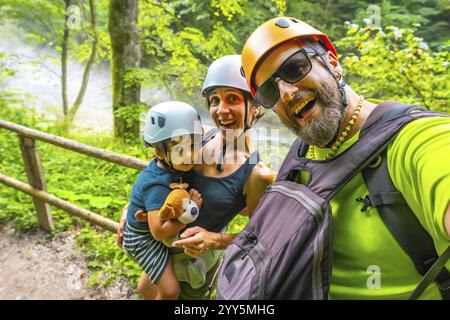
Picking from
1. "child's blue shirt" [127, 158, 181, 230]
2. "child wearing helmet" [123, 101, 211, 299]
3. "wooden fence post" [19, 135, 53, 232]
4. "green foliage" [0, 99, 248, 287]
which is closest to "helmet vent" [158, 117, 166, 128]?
"child wearing helmet" [123, 101, 211, 299]

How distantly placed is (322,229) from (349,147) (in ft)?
0.99

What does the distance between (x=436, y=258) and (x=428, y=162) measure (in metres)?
0.30

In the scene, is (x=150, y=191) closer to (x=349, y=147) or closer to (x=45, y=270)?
(x=349, y=147)

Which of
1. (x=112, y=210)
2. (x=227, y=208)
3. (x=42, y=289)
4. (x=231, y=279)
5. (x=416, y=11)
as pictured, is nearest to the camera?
(x=231, y=279)

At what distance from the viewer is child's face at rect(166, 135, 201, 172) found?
1626 mm

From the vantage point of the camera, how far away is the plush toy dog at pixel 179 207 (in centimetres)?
149

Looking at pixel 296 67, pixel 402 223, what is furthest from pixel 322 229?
pixel 296 67

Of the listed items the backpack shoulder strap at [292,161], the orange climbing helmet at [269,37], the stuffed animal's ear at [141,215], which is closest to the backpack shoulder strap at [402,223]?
the backpack shoulder strap at [292,161]

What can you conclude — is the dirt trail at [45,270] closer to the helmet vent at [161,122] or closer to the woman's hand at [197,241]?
the woman's hand at [197,241]

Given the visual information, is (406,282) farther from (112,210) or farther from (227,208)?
(112,210)

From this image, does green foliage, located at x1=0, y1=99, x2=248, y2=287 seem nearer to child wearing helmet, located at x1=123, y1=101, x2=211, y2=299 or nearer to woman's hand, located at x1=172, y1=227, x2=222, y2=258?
child wearing helmet, located at x1=123, y1=101, x2=211, y2=299
